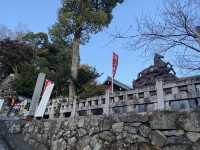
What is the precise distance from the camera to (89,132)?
19.0ft

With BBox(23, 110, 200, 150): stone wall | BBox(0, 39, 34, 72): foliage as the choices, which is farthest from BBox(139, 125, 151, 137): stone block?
BBox(0, 39, 34, 72): foliage

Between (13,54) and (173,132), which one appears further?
(13,54)

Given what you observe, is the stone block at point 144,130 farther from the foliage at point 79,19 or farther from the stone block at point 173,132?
the foliage at point 79,19

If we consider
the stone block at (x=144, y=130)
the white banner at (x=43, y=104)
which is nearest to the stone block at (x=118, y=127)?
the stone block at (x=144, y=130)

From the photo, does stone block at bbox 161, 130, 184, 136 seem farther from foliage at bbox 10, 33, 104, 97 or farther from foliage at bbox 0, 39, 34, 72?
foliage at bbox 0, 39, 34, 72

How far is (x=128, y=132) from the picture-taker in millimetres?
4914

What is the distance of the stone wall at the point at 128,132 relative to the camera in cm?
405

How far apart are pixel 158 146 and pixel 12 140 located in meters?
5.45

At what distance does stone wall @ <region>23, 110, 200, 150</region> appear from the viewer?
4051 mm

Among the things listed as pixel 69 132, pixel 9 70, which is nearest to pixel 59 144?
pixel 69 132

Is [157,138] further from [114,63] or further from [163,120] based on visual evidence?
[114,63]

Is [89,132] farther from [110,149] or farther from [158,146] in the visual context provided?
[158,146]

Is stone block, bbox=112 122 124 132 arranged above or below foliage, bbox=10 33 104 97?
below

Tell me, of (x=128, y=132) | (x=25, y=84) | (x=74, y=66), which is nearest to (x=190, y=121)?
(x=128, y=132)
